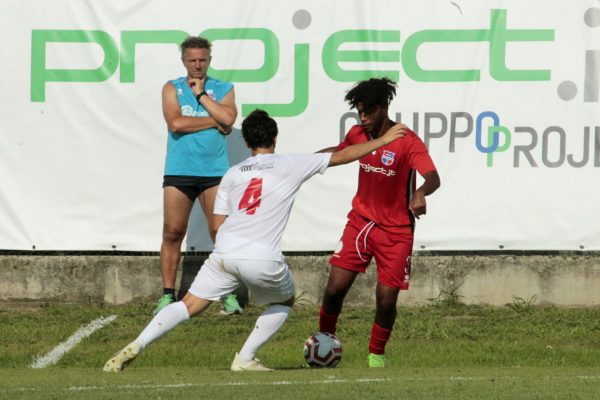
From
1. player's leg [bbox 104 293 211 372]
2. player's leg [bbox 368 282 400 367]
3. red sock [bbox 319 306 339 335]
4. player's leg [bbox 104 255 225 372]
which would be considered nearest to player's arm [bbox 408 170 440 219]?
player's leg [bbox 368 282 400 367]

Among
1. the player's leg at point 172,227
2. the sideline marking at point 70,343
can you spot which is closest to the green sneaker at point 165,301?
the player's leg at point 172,227

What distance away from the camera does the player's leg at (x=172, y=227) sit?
11.3 metres

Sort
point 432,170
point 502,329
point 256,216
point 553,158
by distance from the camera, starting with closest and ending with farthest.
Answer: point 256,216 < point 432,170 < point 502,329 < point 553,158

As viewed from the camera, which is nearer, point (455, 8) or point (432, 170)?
point (432, 170)

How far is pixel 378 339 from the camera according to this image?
9273 mm

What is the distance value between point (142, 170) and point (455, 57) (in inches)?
117

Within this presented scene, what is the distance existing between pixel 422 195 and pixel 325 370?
4.26 feet

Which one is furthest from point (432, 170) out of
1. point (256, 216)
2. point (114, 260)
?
point (114, 260)

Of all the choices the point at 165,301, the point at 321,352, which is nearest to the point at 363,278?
the point at 165,301

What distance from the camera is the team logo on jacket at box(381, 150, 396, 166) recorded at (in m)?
9.38

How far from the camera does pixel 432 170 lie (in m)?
9.09

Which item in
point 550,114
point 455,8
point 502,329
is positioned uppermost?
point 455,8

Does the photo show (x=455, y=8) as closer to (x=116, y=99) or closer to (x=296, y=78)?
(x=296, y=78)

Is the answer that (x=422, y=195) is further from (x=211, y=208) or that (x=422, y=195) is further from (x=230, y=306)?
(x=230, y=306)
